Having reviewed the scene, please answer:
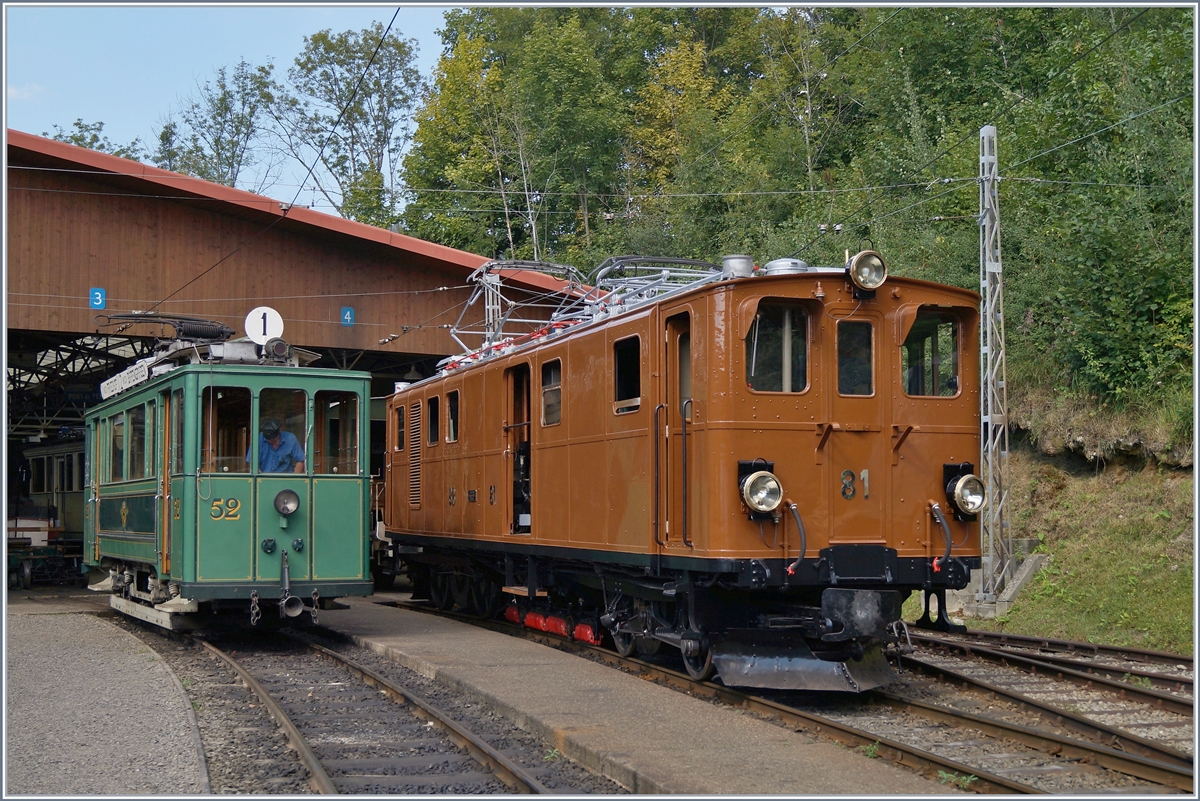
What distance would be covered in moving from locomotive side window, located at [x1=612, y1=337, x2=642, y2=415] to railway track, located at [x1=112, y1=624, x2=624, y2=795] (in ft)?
9.30

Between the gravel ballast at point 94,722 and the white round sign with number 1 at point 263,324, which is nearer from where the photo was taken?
the gravel ballast at point 94,722

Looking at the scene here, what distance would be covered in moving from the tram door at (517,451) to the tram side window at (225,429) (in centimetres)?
278

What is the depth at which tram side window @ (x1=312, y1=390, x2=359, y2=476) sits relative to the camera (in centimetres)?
1232

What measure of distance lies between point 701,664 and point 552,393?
3377 millimetres

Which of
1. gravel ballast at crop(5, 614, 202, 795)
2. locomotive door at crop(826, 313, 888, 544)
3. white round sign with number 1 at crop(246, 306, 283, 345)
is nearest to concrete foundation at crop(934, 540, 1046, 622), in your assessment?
locomotive door at crop(826, 313, 888, 544)

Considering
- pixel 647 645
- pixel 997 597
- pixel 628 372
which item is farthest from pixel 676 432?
pixel 997 597

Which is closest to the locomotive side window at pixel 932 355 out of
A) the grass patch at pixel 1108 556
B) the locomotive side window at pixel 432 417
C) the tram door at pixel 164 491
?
the grass patch at pixel 1108 556

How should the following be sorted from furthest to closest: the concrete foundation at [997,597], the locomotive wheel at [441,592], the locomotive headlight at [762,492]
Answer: the locomotive wheel at [441,592] → the concrete foundation at [997,597] → the locomotive headlight at [762,492]

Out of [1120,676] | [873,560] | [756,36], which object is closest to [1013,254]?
[1120,676]

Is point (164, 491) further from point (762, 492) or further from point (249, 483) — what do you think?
point (762, 492)

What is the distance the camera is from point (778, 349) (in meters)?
8.77

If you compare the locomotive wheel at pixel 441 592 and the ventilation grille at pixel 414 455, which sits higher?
the ventilation grille at pixel 414 455

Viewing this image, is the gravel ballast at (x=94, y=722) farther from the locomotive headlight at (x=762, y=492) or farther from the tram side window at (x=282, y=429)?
the locomotive headlight at (x=762, y=492)

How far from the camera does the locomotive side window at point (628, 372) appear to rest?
381 inches
